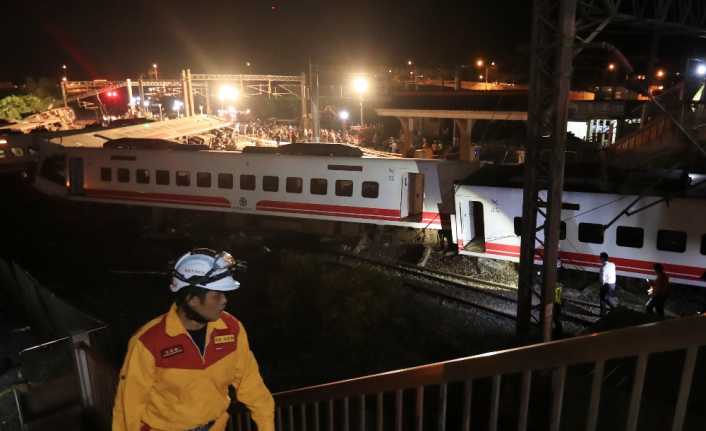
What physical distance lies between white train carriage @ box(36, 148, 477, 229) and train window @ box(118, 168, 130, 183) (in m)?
0.04

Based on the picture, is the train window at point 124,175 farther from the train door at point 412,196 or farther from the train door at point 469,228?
the train door at point 469,228

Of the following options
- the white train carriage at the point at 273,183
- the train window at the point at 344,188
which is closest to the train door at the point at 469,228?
the white train carriage at the point at 273,183

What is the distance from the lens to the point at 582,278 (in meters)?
13.3

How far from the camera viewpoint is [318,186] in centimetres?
1650

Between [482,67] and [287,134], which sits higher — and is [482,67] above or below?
above

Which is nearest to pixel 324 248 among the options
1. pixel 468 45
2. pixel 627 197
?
pixel 627 197

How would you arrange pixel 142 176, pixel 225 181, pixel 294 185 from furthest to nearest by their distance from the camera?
pixel 142 176
pixel 225 181
pixel 294 185

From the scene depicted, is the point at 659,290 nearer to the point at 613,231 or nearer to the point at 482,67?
the point at 613,231

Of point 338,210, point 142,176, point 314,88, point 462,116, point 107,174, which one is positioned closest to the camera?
point 338,210

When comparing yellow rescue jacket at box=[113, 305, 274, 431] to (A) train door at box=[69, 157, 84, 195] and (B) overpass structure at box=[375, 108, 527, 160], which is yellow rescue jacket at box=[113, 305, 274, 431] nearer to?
(A) train door at box=[69, 157, 84, 195]

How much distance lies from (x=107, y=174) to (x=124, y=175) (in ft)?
2.85

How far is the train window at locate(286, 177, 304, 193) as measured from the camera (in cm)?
1672

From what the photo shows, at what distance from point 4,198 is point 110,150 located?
768cm

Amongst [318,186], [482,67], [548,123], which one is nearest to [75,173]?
[318,186]
